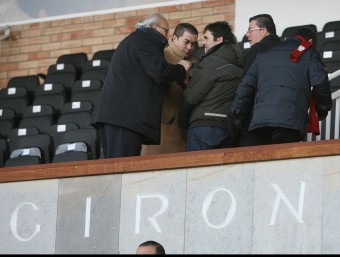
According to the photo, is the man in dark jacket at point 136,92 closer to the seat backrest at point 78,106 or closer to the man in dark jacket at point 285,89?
the man in dark jacket at point 285,89

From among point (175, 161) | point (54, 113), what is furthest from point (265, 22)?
point (54, 113)

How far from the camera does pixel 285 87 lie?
28.5 ft

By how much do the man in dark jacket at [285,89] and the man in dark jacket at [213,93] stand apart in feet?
1.27

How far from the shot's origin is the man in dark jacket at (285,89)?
28.3ft

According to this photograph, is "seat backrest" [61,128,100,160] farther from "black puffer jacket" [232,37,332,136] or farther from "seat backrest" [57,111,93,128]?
"black puffer jacket" [232,37,332,136]

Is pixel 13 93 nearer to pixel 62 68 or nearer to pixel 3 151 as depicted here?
pixel 62 68

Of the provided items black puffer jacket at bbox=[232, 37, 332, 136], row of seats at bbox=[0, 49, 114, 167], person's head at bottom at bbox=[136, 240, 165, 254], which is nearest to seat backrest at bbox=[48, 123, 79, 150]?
row of seats at bbox=[0, 49, 114, 167]

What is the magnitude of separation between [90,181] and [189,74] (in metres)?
1.06

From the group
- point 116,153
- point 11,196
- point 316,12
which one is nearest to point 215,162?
point 116,153

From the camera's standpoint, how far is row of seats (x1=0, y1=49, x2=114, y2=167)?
11273 millimetres

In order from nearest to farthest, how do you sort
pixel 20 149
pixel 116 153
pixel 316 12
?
pixel 116 153 < pixel 20 149 < pixel 316 12

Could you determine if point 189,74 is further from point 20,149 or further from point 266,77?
point 20,149

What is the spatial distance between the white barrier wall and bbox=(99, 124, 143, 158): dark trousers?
193 mm

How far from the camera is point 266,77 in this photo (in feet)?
28.8
